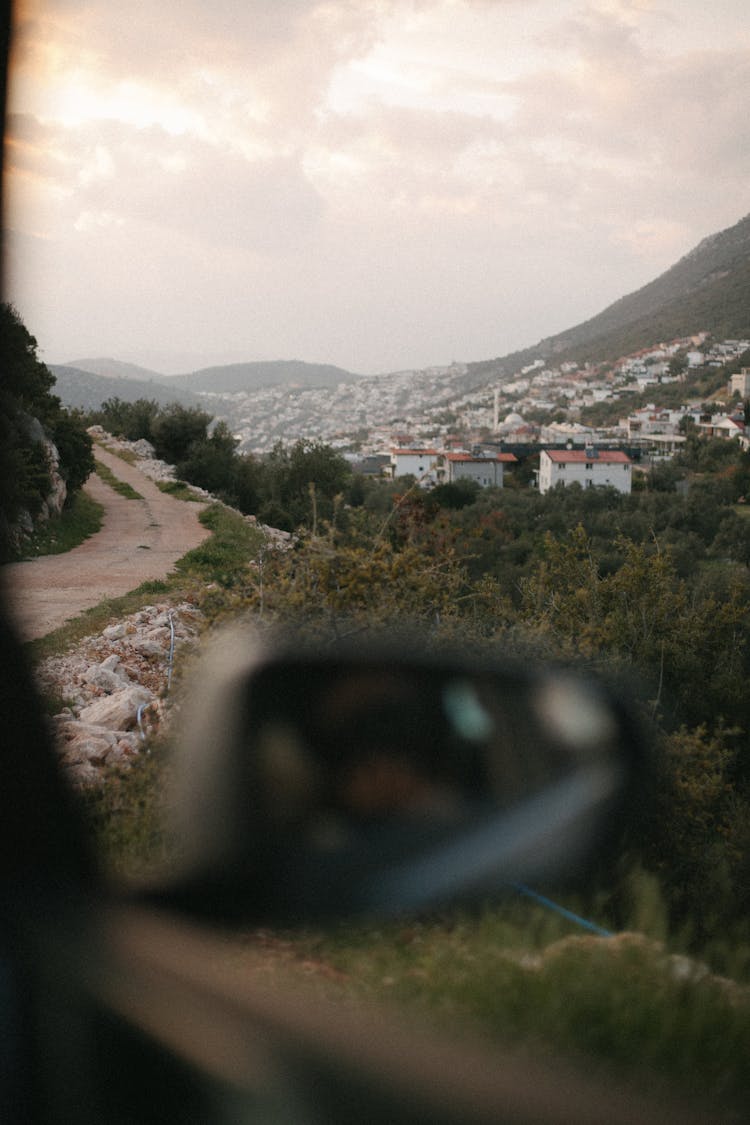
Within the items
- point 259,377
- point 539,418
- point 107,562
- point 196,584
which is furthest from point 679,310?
point 196,584

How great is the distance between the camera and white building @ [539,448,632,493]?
5559 centimetres

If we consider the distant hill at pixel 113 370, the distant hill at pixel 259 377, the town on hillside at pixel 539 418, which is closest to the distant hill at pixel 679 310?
the town on hillside at pixel 539 418

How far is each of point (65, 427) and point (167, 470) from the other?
8.59 m

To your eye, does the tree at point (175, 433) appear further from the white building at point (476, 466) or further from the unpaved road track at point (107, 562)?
the white building at point (476, 466)

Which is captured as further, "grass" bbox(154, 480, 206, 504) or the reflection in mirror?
"grass" bbox(154, 480, 206, 504)

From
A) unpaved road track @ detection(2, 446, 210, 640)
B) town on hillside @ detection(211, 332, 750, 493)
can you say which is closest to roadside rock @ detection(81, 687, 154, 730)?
unpaved road track @ detection(2, 446, 210, 640)

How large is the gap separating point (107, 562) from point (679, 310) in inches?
4842

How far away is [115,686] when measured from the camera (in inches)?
251

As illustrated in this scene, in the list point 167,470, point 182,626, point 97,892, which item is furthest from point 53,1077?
point 167,470

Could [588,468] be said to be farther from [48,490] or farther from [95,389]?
[48,490]

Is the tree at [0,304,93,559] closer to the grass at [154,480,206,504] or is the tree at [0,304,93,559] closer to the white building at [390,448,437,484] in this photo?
the grass at [154,480,206,504]

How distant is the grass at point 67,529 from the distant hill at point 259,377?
8456cm

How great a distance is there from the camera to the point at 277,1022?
112 cm

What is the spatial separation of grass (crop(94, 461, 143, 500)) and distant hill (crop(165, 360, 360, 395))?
7731cm
